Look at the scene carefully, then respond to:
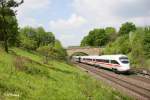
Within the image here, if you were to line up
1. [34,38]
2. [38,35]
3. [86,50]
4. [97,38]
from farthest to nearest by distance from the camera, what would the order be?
1. [97,38]
2. [86,50]
3. [38,35]
4. [34,38]

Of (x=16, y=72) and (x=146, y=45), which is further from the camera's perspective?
(x=146, y=45)

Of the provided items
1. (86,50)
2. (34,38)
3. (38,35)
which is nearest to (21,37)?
(34,38)

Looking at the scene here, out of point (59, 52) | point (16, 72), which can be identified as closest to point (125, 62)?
point (59, 52)

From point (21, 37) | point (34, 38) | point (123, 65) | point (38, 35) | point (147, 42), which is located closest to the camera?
point (123, 65)

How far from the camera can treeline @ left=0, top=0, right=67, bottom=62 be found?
43259mm

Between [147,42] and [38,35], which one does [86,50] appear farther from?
[147,42]

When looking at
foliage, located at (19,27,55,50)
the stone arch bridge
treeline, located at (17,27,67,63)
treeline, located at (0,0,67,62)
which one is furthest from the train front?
the stone arch bridge

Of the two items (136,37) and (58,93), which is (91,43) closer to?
(136,37)

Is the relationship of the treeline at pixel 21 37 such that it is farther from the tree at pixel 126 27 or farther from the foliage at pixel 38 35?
the tree at pixel 126 27

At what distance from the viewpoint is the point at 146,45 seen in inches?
2549

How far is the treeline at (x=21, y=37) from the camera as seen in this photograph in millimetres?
43259

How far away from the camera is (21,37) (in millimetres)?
89188

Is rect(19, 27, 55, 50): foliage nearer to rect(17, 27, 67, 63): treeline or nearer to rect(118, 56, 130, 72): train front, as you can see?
rect(17, 27, 67, 63): treeline

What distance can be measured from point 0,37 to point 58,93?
41898 mm
